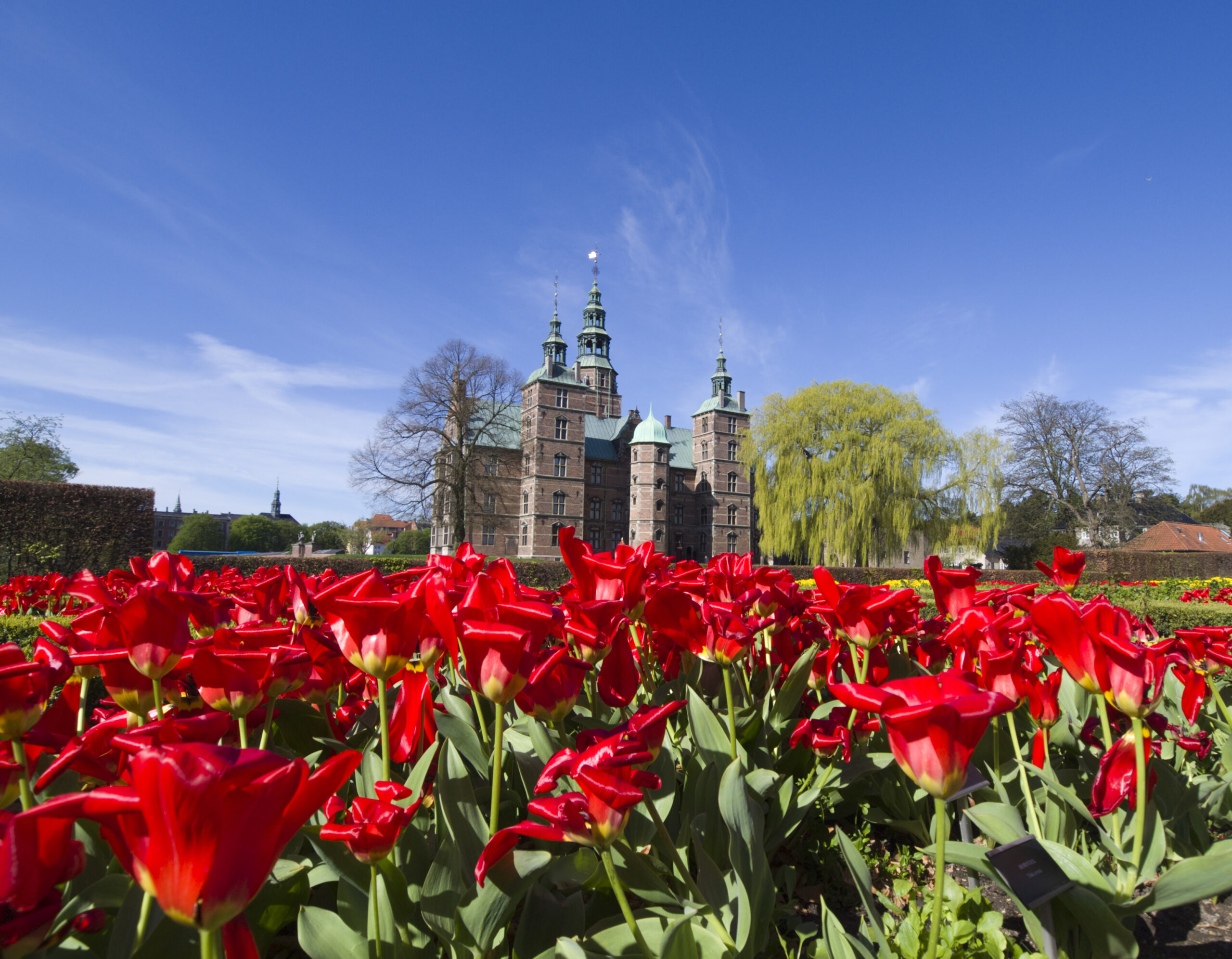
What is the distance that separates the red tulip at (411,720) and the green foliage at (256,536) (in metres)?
98.4

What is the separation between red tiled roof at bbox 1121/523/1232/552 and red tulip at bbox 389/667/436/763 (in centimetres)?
5578

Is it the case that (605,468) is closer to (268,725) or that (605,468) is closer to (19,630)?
(19,630)

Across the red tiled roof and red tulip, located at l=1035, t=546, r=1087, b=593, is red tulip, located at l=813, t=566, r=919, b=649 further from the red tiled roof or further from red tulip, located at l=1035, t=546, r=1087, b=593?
the red tiled roof

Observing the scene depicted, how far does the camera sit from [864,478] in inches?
1039

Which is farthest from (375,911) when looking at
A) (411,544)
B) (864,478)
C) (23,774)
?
(411,544)

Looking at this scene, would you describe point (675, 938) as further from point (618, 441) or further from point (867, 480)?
point (618, 441)

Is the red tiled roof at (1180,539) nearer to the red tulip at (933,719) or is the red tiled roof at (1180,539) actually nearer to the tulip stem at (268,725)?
the red tulip at (933,719)

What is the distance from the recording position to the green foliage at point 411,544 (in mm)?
70688

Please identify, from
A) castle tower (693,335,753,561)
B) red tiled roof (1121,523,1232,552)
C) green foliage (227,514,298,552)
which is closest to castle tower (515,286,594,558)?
castle tower (693,335,753,561)

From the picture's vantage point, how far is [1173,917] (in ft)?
6.66

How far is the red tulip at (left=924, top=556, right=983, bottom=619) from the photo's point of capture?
82.4 inches

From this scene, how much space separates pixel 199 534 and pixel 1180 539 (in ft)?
322

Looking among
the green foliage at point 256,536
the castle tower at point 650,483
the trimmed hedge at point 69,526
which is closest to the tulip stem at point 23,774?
the trimmed hedge at point 69,526

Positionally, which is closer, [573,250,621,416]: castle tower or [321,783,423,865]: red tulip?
[321,783,423,865]: red tulip
